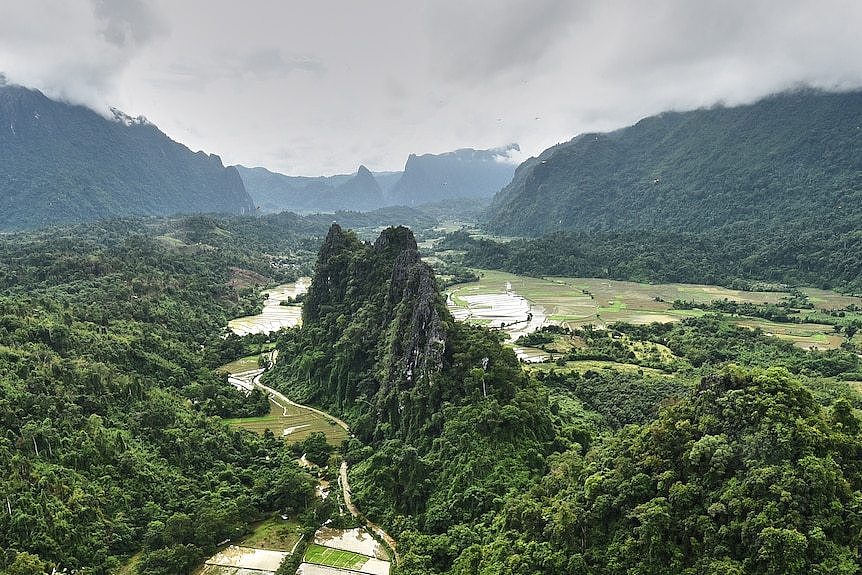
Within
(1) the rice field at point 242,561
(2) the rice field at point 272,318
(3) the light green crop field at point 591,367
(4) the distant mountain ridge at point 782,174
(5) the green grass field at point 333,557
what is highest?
(4) the distant mountain ridge at point 782,174

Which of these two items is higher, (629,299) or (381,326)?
(381,326)

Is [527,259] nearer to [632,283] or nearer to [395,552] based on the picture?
[632,283]

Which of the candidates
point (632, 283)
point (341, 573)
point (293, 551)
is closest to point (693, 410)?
point (341, 573)

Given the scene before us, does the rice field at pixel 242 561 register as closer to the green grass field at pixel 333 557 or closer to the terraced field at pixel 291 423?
the green grass field at pixel 333 557

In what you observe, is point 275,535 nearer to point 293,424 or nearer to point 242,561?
point 242,561

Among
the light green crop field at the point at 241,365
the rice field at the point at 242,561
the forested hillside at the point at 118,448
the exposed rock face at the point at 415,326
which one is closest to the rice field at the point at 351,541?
the rice field at the point at 242,561

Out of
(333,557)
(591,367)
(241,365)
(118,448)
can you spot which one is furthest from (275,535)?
(241,365)
